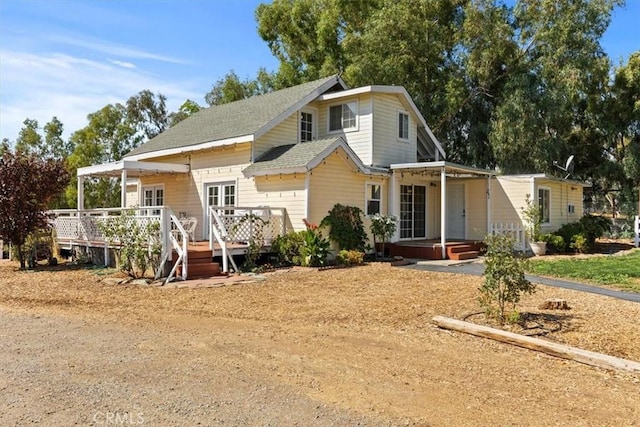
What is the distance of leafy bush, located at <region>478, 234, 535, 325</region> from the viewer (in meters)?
7.00

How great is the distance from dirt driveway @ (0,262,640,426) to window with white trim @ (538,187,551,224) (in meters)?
10.2

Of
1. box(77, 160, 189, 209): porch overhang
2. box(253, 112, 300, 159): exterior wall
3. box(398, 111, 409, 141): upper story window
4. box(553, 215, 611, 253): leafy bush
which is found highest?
box(398, 111, 409, 141): upper story window

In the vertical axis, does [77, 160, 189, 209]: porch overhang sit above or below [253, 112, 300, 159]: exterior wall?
below

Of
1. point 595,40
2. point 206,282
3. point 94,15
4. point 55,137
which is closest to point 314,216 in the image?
point 206,282

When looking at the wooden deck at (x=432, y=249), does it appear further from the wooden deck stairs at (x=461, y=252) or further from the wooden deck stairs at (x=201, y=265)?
the wooden deck stairs at (x=201, y=265)

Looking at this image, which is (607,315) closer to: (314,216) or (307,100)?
(314,216)

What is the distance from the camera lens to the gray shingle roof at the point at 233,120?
16.9 metres

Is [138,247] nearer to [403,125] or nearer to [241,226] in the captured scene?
[241,226]

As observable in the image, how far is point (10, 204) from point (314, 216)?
8.69 meters

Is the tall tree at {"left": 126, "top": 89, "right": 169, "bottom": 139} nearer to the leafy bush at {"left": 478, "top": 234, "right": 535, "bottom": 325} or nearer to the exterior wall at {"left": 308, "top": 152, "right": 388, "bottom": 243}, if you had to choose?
the exterior wall at {"left": 308, "top": 152, "right": 388, "bottom": 243}

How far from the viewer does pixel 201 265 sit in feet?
40.2

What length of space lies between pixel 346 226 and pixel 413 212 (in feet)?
14.1

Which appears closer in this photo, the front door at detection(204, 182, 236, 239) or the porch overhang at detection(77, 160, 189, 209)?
the porch overhang at detection(77, 160, 189, 209)

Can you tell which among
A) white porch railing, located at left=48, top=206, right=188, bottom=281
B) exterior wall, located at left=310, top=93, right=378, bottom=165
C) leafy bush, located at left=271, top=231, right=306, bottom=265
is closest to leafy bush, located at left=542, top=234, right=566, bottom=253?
exterior wall, located at left=310, top=93, right=378, bottom=165
